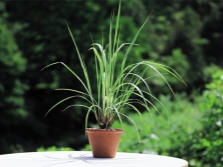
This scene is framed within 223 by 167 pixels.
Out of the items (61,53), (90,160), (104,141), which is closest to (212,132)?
(104,141)

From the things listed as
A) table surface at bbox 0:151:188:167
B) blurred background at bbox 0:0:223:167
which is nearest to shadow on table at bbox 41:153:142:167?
table surface at bbox 0:151:188:167

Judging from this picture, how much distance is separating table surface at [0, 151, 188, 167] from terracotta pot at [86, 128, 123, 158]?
0.06m

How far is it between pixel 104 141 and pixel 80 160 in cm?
21

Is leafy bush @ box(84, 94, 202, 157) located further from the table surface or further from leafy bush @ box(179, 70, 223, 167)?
the table surface

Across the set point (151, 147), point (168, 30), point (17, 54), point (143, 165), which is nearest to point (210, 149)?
point (151, 147)

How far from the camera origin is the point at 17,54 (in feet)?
62.8

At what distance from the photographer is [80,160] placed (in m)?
3.08

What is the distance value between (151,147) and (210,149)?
616 millimetres

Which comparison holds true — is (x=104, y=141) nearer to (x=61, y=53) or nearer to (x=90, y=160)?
(x=90, y=160)

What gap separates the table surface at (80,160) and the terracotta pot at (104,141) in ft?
0.19

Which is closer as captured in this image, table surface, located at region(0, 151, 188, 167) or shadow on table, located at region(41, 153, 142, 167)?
table surface, located at region(0, 151, 188, 167)

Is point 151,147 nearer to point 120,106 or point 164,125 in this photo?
point 164,125

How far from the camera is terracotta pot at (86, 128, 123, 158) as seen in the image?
3186 millimetres

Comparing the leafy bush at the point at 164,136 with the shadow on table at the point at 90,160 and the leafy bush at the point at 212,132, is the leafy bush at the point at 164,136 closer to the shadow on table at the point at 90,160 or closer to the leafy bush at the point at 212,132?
the leafy bush at the point at 212,132
